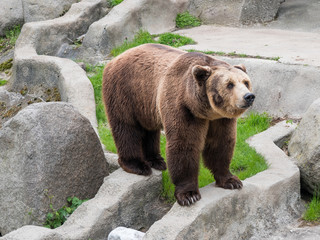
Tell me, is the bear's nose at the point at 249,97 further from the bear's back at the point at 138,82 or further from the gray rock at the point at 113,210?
the gray rock at the point at 113,210

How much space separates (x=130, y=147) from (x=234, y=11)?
20.6 feet

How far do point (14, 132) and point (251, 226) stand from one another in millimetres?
2719

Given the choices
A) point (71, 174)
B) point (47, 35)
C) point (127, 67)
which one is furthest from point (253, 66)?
point (47, 35)

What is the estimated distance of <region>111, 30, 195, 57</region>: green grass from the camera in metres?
10.2

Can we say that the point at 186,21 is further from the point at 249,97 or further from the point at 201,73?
the point at 249,97

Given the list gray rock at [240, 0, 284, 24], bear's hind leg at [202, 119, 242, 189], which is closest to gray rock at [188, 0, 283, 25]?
gray rock at [240, 0, 284, 24]

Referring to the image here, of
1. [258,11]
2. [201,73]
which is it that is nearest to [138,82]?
[201,73]

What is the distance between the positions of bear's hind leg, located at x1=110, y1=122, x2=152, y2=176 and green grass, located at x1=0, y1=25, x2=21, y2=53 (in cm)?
682

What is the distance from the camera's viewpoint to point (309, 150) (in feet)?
19.6

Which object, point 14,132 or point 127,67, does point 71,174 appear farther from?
point 127,67

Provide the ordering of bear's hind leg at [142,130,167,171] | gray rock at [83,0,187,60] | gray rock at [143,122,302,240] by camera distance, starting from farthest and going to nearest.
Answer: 1. gray rock at [83,0,187,60]
2. bear's hind leg at [142,130,167,171]
3. gray rock at [143,122,302,240]

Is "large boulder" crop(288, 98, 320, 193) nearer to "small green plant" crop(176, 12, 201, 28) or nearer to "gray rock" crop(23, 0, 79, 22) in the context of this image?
"small green plant" crop(176, 12, 201, 28)

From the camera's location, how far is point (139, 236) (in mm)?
5281

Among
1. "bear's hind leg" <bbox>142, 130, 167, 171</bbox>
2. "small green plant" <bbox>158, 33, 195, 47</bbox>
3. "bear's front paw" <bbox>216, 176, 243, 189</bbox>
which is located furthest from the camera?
"small green plant" <bbox>158, 33, 195, 47</bbox>
